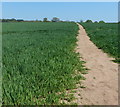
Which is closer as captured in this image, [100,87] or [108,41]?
[100,87]

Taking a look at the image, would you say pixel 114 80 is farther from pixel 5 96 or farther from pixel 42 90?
pixel 5 96

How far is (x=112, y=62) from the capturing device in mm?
7031

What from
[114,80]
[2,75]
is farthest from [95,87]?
[2,75]

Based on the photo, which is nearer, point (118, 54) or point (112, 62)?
point (112, 62)

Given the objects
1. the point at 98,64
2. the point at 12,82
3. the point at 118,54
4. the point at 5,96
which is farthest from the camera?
the point at 118,54

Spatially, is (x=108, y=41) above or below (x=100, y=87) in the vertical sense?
above

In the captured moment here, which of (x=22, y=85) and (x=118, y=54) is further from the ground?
(x=118, y=54)

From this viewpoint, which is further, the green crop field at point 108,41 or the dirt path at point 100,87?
the green crop field at point 108,41

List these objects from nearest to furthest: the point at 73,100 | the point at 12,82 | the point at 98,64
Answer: the point at 73,100 < the point at 12,82 < the point at 98,64

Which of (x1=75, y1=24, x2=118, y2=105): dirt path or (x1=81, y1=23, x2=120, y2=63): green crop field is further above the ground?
(x1=81, y1=23, x2=120, y2=63): green crop field

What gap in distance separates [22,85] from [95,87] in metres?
2.11

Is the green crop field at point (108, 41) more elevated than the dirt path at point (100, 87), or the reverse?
the green crop field at point (108, 41)

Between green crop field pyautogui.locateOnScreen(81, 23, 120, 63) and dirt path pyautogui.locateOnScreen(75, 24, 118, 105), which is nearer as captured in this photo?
dirt path pyautogui.locateOnScreen(75, 24, 118, 105)

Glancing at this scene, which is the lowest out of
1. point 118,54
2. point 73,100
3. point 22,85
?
point 73,100
